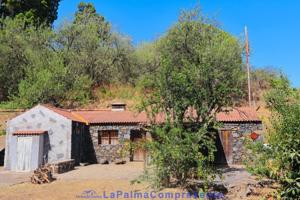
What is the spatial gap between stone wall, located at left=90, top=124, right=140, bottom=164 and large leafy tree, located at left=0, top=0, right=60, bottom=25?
747 inches

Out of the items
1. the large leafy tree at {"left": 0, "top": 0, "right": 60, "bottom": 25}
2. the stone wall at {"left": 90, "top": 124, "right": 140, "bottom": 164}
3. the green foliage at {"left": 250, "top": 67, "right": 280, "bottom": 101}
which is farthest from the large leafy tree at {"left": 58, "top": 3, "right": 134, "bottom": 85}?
the green foliage at {"left": 250, "top": 67, "right": 280, "bottom": 101}

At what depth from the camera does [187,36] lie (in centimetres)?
2731

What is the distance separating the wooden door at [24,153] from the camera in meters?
18.4

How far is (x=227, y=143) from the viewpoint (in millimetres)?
21250

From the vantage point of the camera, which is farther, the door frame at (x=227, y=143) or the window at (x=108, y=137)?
the window at (x=108, y=137)

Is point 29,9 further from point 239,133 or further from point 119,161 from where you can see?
point 239,133

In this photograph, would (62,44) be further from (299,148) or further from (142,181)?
(299,148)

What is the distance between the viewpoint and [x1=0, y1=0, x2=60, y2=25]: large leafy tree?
37.3 m

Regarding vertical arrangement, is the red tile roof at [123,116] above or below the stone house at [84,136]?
above

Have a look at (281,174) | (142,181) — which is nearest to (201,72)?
(142,181)

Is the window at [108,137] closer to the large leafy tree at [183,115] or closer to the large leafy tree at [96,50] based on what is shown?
the large leafy tree at [183,115]

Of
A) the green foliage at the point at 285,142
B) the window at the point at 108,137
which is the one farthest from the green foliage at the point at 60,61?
the green foliage at the point at 285,142

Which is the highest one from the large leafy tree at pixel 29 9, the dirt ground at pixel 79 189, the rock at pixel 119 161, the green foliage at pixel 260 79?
the large leafy tree at pixel 29 9

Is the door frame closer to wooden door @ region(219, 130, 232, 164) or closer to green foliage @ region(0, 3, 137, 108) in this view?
wooden door @ region(219, 130, 232, 164)
